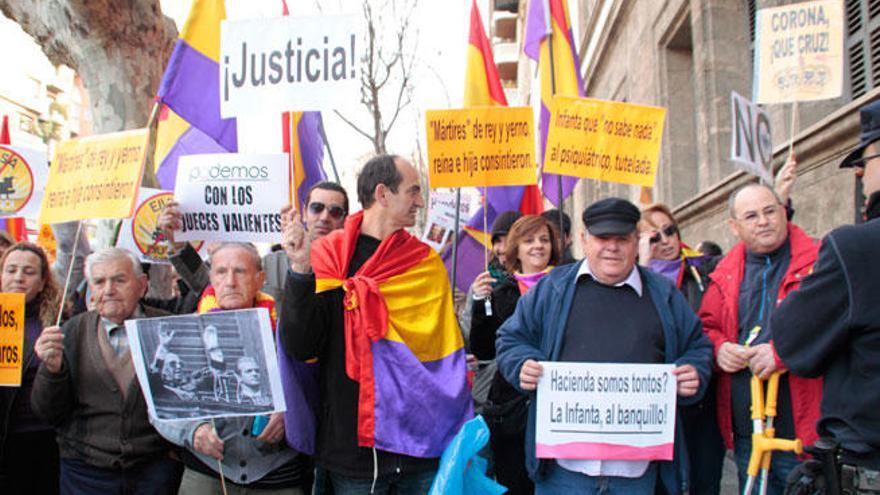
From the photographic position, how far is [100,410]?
3.21 meters

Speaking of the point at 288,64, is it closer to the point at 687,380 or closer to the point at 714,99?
the point at 687,380

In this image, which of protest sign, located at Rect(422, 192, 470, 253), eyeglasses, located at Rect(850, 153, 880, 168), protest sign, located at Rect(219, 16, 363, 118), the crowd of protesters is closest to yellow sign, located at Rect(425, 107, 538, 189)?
protest sign, located at Rect(219, 16, 363, 118)

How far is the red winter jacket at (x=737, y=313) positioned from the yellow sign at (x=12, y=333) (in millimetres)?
3227

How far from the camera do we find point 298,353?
9.18 feet

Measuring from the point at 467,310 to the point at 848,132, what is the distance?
11.3 feet

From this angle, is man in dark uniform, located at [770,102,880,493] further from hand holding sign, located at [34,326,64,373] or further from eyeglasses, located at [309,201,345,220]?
hand holding sign, located at [34,326,64,373]

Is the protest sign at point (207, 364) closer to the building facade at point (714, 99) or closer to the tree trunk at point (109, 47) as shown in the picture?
the building facade at point (714, 99)

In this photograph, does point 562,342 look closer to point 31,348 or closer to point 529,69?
point 31,348

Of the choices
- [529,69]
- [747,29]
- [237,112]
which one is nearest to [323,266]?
[237,112]

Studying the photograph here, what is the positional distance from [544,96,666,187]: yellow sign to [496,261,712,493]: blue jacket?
6.33ft

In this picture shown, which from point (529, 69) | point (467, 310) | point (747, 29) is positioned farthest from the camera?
point (529, 69)

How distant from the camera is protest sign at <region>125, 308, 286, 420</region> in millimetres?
2830

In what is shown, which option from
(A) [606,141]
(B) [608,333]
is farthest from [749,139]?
(B) [608,333]

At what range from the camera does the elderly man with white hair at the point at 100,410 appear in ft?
10.4
